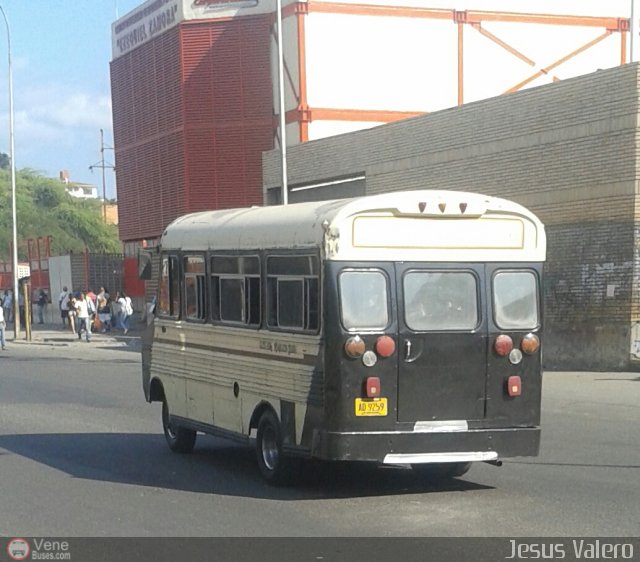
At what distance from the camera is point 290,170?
33.5 m

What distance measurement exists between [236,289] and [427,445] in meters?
2.63

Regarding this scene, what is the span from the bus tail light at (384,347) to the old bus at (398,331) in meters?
0.01

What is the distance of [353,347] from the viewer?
31.3 feet

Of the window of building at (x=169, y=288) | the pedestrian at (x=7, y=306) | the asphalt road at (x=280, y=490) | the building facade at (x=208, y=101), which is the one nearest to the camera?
the asphalt road at (x=280, y=490)

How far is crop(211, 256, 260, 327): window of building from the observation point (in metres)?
10.9

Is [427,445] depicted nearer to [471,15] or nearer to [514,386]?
[514,386]

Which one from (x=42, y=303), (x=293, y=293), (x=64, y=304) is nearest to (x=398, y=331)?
(x=293, y=293)

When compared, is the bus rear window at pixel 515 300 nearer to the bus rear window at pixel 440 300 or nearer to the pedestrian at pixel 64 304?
the bus rear window at pixel 440 300

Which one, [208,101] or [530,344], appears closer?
[530,344]

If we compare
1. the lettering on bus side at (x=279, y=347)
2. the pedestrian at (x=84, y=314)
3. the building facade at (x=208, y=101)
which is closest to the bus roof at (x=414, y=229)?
the lettering on bus side at (x=279, y=347)

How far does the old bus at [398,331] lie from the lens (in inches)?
378
